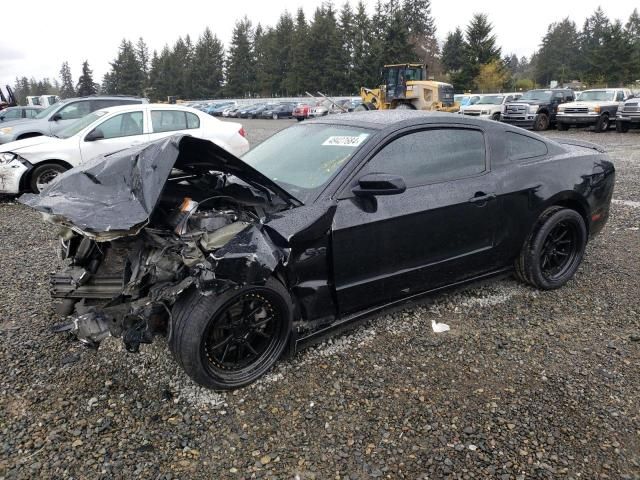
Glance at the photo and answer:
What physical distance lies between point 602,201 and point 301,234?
3.05 m

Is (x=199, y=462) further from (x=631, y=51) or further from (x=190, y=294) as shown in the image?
(x=631, y=51)

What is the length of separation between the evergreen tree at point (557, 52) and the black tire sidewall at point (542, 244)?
257 feet

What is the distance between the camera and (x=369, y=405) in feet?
8.99

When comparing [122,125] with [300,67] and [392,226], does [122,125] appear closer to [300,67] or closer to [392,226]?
[392,226]

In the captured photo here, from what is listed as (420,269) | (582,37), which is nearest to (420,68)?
(420,269)

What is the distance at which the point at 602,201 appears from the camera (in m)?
4.36

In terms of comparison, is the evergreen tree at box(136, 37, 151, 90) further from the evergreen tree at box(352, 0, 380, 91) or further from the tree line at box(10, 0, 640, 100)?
the evergreen tree at box(352, 0, 380, 91)

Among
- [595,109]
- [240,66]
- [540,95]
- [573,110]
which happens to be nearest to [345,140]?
[595,109]

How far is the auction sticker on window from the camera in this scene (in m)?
3.33

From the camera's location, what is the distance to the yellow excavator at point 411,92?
868 inches

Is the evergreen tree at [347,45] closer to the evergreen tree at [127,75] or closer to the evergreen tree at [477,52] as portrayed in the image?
the evergreen tree at [477,52]

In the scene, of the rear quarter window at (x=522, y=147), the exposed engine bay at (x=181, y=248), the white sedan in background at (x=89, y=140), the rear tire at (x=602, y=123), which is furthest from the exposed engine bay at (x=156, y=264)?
the rear tire at (x=602, y=123)

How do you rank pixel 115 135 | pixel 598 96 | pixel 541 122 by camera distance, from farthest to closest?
pixel 541 122
pixel 598 96
pixel 115 135

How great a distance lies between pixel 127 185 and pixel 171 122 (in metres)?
6.31
